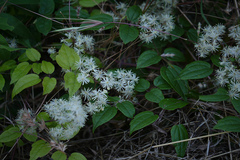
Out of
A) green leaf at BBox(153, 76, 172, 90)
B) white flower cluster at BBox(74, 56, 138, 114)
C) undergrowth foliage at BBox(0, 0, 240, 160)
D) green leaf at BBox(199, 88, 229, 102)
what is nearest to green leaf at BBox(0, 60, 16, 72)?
undergrowth foliage at BBox(0, 0, 240, 160)

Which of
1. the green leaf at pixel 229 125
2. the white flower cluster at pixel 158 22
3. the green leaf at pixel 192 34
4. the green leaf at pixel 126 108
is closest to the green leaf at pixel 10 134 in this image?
the green leaf at pixel 126 108

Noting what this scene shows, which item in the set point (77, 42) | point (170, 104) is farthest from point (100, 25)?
point (170, 104)

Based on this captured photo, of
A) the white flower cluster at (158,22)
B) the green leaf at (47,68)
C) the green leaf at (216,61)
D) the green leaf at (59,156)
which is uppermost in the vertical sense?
the white flower cluster at (158,22)

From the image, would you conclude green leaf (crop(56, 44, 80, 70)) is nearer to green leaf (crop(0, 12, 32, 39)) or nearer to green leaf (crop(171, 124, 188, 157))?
green leaf (crop(0, 12, 32, 39))

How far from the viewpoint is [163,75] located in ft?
4.54

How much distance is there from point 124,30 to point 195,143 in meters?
0.87

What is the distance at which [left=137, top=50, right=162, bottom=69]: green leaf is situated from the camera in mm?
1440

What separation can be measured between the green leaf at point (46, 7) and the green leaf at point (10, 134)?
821 millimetres

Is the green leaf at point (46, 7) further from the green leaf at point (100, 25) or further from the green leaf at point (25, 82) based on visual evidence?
the green leaf at point (25, 82)

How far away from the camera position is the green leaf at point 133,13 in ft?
4.90

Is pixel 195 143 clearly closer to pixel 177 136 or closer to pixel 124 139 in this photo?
pixel 177 136

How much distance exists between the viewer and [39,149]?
117cm

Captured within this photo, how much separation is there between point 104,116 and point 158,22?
2.90ft

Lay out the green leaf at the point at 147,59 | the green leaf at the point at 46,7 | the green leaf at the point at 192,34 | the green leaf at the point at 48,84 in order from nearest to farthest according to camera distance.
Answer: the green leaf at the point at 48,84, the green leaf at the point at 147,59, the green leaf at the point at 46,7, the green leaf at the point at 192,34
